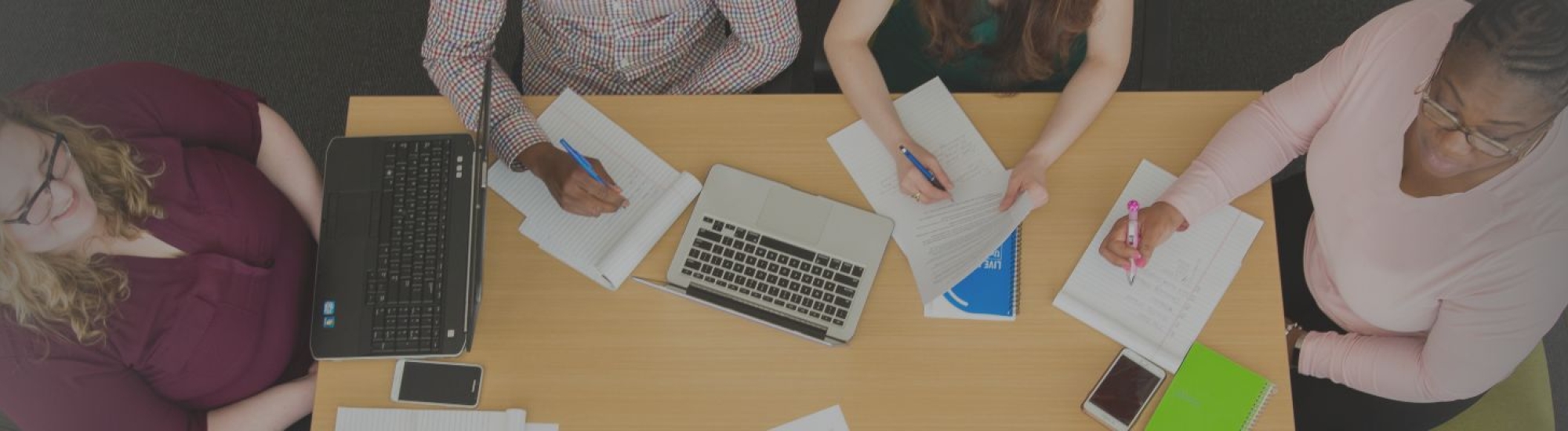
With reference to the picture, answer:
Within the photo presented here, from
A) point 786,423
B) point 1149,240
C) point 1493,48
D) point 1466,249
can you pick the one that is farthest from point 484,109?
point 1466,249

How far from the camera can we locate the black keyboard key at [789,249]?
4.36 ft

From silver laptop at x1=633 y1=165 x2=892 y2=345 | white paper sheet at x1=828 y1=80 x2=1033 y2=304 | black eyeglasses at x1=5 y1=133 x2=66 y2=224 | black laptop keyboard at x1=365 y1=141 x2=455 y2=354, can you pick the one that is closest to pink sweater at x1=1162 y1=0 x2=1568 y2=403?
white paper sheet at x1=828 y1=80 x2=1033 y2=304

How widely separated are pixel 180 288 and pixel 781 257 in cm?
79

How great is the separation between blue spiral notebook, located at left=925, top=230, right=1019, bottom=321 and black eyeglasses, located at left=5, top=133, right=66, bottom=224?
1.06 meters

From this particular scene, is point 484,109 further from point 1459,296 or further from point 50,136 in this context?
point 1459,296

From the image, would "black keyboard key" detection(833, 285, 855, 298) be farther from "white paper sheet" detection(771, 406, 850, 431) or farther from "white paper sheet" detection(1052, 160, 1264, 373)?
"white paper sheet" detection(1052, 160, 1264, 373)

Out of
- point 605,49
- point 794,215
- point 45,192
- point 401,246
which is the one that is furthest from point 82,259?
point 794,215

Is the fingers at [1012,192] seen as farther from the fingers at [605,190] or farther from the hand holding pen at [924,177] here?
the fingers at [605,190]

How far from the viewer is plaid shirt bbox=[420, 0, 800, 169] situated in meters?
1.43

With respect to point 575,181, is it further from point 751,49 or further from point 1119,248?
point 1119,248

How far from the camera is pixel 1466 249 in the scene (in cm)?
122

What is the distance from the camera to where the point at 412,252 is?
1317 millimetres

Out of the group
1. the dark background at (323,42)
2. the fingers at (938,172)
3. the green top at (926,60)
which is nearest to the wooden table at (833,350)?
the fingers at (938,172)

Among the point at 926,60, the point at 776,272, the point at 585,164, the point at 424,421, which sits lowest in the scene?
the point at 424,421
